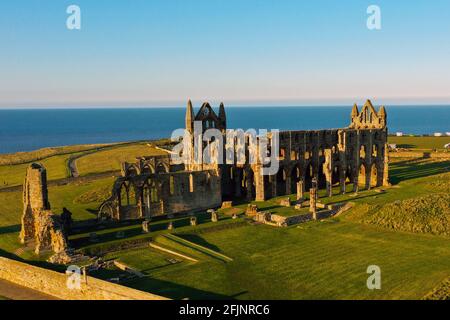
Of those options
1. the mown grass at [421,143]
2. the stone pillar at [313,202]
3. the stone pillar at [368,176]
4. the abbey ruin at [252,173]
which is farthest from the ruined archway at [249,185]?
the mown grass at [421,143]

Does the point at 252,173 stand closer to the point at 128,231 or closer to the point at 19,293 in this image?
the point at 128,231

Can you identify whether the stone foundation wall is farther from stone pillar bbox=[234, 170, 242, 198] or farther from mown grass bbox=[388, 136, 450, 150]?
stone pillar bbox=[234, 170, 242, 198]

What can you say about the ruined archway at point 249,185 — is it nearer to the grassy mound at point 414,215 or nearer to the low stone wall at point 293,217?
the low stone wall at point 293,217

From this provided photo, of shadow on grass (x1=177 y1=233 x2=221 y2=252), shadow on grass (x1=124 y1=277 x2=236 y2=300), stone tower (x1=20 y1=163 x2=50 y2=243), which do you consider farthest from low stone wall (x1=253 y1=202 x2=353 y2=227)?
stone tower (x1=20 y1=163 x2=50 y2=243)

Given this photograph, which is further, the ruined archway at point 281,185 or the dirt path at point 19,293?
the ruined archway at point 281,185

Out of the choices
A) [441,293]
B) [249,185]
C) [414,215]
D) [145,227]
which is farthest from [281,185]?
[441,293]

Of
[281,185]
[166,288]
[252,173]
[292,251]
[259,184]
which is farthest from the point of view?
[281,185]

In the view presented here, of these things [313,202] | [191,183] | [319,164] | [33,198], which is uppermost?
[319,164]
